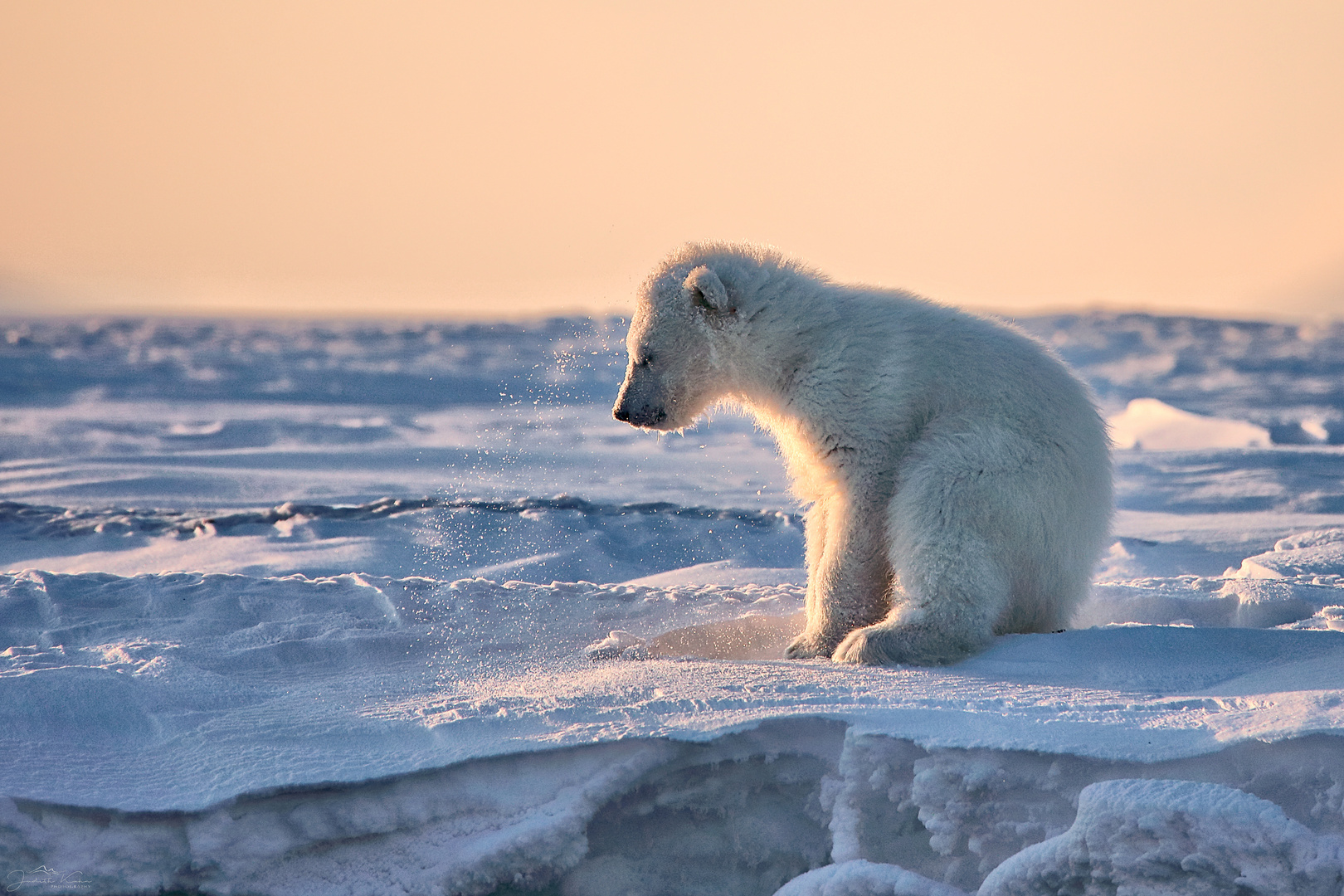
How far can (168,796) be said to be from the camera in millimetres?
2930

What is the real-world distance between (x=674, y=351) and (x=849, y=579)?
3.83ft

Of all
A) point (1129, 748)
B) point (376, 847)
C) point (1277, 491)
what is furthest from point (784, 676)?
point (1277, 491)

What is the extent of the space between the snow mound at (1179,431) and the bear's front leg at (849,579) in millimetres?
9005

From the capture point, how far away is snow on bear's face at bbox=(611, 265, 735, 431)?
4441mm

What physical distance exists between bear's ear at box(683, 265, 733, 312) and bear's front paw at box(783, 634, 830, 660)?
131 centimetres

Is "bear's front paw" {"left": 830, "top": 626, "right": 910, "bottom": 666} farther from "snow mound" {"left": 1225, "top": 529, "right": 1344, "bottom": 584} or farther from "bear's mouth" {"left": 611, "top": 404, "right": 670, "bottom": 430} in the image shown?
"snow mound" {"left": 1225, "top": 529, "right": 1344, "bottom": 584}

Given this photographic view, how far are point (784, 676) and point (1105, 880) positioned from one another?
4.04 feet

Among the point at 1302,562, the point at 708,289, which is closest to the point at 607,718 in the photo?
the point at 708,289

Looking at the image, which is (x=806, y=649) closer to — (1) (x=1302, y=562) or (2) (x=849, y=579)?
(2) (x=849, y=579)

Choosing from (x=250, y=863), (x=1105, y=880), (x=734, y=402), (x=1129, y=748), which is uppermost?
(x=734, y=402)

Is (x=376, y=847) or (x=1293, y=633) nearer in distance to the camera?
(x=376, y=847)

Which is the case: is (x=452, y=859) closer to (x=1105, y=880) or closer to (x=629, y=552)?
(x=1105, y=880)

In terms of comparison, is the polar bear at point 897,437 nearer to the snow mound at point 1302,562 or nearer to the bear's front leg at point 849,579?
the bear's front leg at point 849,579

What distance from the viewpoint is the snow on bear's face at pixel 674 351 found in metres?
4.44
